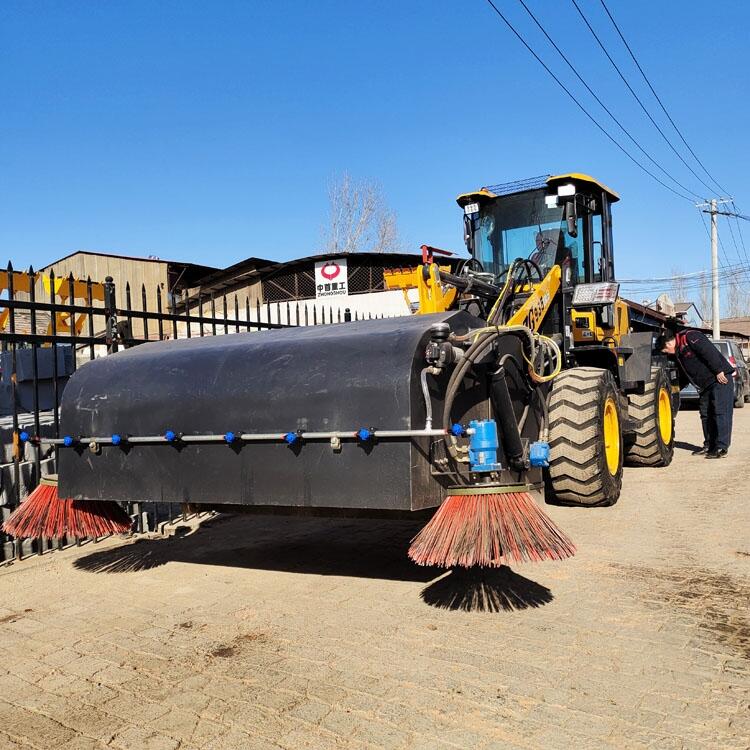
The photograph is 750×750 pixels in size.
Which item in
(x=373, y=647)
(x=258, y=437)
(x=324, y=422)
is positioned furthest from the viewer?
(x=258, y=437)

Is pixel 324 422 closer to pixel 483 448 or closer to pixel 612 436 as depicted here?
pixel 483 448

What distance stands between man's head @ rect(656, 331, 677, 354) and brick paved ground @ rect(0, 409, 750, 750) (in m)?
5.17

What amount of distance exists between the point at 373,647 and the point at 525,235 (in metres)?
5.46

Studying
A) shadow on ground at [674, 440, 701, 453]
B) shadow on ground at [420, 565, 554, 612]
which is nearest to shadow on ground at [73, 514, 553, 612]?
shadow on ground at [420, 565, 554, 612]

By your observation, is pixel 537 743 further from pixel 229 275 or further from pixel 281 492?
pixel 229 275

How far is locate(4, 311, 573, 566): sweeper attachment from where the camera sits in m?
3.62

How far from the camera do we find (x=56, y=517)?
15.6ft

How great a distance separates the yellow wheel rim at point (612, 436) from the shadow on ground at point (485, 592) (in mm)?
2401

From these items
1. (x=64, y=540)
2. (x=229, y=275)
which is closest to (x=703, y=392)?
(x=64, y=540)

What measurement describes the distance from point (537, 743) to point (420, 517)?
1575 mm

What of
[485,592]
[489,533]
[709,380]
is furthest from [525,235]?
[489,533]

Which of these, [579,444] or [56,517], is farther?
[579,444]

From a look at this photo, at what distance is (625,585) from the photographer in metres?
4.46

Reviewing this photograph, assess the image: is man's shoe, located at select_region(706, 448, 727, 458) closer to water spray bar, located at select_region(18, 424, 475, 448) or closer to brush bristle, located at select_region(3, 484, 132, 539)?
water spray bar, located at select_region(18, 424, 475, 448)
